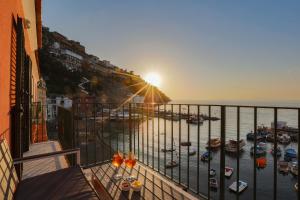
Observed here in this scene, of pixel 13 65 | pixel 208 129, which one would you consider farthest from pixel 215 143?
pixel 13 65

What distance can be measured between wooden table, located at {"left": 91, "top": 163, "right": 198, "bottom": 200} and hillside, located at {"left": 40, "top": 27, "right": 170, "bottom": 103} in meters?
27.4

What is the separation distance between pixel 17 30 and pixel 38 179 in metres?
1.87

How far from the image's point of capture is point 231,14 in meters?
9.59

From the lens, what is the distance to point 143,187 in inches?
85.6

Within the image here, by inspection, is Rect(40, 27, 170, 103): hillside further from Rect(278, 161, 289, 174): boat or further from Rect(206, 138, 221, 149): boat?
Rect(206, 138, 221, 149): boat

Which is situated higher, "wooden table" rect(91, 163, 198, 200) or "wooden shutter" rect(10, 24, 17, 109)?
"wooden shutter" rect(10, 24, 17, 109)

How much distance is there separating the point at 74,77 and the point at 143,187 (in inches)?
1709

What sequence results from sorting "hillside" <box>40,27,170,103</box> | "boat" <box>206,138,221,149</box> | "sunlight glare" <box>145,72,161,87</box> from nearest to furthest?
"boat" <box>206,138,221,149</box> < "sunlight glare" <box>145,72,161,87</box> < "hillside" <box>40,27,170,103</box>

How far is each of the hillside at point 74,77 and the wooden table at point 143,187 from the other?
2744 centimetres

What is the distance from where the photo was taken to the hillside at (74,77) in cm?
3759

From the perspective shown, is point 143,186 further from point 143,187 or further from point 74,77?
point 74,77

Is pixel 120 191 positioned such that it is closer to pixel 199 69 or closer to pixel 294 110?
pixel 294 110

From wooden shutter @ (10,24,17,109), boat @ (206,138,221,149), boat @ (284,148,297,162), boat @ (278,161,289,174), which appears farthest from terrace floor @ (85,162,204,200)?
boat @ (278,161,289,174)

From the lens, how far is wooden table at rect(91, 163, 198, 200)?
78.7 inches
